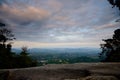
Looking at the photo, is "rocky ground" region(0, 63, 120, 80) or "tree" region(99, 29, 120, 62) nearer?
"rocky ground" region(0, 63, 120, 80)

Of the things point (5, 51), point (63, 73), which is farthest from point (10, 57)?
point (63, 73)

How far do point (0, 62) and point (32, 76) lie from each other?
33190mm

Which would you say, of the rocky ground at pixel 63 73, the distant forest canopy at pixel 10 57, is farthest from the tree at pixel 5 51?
the rocky ground at pixel 63 73

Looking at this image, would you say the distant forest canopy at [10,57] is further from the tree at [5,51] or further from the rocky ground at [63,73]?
the rocky ground at [63,73]

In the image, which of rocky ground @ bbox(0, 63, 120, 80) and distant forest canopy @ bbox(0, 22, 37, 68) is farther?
distant forest canopy @ bbox(0, 22, 37, 68)

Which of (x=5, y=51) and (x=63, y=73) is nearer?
(x=63, y=73)

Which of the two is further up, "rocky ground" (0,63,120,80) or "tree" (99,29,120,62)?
"tree" (99,29,120,62)

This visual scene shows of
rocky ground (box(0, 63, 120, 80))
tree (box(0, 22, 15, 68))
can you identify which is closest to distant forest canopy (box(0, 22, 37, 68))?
tree (box(0, 22, 15, 68))

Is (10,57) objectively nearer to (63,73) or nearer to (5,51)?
(5,51)

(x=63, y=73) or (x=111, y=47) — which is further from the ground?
(x=111, y=47)

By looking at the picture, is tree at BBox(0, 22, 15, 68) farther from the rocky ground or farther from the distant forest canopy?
the rocky ground

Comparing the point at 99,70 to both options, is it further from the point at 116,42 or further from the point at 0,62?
the point at 0,62

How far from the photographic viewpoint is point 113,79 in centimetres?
752

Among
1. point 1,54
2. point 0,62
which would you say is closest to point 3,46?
point 1,54
